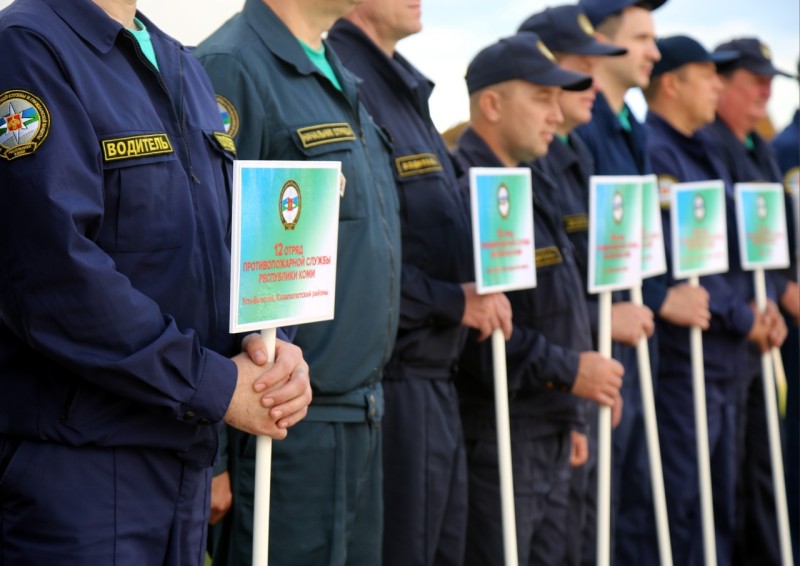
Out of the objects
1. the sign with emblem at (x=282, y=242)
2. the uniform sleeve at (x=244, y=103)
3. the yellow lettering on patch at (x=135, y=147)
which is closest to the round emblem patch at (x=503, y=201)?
the uniform sleeve at (x=244, y=103)

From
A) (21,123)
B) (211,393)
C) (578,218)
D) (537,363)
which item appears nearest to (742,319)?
(578,218)

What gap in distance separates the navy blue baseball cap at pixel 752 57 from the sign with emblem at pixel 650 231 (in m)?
1.81

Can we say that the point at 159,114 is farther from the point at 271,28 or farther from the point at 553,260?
the point at 553,260

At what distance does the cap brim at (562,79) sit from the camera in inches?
127

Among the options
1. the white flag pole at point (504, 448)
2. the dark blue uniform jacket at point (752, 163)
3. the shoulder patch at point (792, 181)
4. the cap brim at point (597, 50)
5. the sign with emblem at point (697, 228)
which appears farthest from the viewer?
the shoulder patch at point (792, 181)

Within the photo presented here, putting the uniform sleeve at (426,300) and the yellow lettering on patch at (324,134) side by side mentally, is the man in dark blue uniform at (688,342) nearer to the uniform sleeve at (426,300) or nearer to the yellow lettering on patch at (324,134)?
the uniform sleeve at (426,300)

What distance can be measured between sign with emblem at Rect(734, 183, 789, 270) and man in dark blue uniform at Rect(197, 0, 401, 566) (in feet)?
6.36

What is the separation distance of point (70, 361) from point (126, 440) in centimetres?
15

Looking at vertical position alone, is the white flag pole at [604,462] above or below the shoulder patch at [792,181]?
below

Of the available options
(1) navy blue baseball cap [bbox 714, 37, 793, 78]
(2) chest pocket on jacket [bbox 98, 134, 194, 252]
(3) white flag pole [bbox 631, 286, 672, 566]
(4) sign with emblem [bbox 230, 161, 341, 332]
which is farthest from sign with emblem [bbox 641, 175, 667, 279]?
(2) chest pocket on jacket [bbox 98, 134, 194, 252]

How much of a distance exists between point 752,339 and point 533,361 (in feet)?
4.92

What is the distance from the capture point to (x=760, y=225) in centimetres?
411

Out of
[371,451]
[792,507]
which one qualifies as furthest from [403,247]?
[792,507]

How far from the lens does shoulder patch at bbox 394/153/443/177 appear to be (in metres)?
2.73
